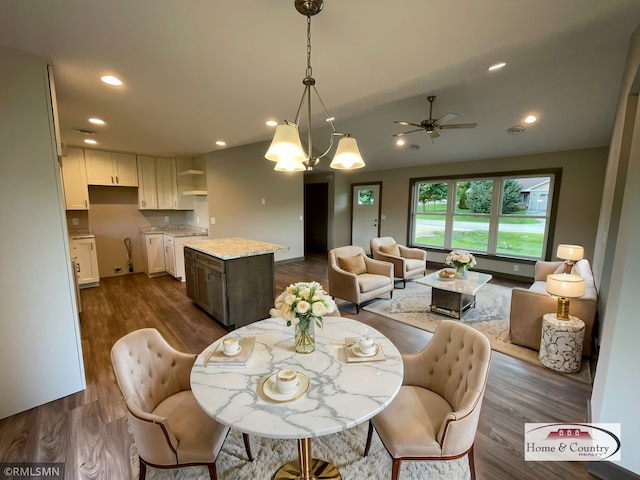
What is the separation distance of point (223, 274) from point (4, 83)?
7.07 ft

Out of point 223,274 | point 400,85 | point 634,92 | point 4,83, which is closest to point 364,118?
point 400,85

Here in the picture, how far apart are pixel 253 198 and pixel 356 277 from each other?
3.25 meters

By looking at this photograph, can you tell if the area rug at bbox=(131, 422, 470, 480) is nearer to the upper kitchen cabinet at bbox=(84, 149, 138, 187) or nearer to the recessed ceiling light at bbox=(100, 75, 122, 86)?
the recessed ceiling light at bbox=(100, 75, 122, 86)

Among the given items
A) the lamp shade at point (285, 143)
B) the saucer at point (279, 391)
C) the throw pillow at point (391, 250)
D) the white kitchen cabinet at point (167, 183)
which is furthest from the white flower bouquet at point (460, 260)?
the white kitchen cabinet at point (167, 183)

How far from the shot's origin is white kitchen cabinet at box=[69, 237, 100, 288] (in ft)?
14.9

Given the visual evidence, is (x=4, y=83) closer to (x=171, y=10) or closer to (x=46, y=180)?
(x=46, y=180)

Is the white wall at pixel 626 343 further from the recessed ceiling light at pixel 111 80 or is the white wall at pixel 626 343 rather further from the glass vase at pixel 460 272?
the recessed ceiling light at pixel 111 80

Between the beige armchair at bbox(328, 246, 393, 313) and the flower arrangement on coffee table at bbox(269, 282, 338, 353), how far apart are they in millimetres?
2313

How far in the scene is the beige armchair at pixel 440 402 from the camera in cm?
126

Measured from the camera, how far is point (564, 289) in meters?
2.37

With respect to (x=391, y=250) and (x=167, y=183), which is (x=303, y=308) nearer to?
(x=391, y=250)

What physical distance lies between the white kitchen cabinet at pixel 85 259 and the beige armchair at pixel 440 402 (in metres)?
5.25

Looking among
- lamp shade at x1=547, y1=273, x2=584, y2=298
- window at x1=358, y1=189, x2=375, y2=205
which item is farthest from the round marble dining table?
window at x1=358, y1=189, x2=375, y2=205

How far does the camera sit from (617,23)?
6.34 ft
